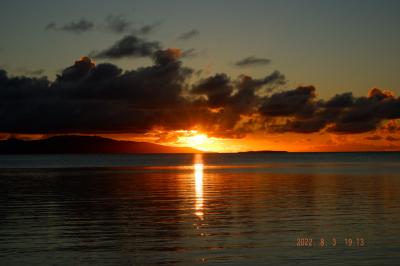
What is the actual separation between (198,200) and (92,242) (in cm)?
2740

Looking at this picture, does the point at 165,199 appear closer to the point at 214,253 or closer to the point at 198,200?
the point at 198,200

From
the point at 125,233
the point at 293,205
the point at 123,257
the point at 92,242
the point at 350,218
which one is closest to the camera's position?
the point at 123,257

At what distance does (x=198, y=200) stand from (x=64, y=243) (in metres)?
28.1

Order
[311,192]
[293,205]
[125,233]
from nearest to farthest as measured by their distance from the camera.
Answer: [125,233] < [293,205] < [311,192]

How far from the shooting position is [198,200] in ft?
198

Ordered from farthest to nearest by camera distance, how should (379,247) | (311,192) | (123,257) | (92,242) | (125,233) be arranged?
(311,192)
(125,233)
(92,242)
(379,247)
(123,257)

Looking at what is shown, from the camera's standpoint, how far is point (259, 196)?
63.9 metres

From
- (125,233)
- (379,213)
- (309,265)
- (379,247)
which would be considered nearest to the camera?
(309,265)

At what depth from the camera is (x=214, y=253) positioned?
29953mm

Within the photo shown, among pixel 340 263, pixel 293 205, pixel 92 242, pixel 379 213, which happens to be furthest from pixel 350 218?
pixel 92 242

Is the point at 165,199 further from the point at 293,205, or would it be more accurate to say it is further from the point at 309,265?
the point at 309,265

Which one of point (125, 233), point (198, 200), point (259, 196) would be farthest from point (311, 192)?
point (125, 233)

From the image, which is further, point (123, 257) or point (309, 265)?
point (123, 257)

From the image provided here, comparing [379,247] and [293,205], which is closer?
[379,247]
